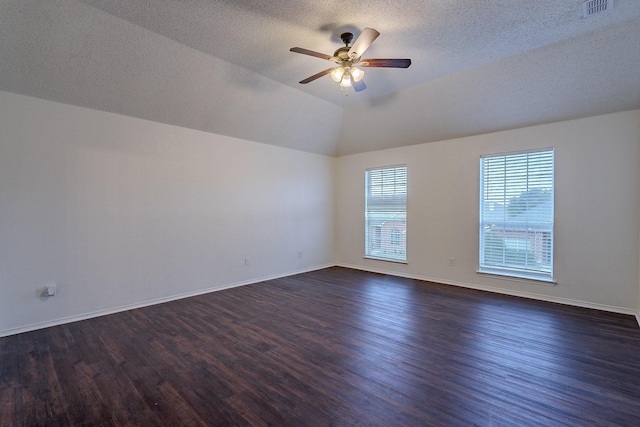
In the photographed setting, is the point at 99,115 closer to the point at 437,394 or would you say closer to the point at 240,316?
the point at 240,316

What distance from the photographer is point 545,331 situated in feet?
10.2

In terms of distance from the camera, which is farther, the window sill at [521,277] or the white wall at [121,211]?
the window sill at [521,277]

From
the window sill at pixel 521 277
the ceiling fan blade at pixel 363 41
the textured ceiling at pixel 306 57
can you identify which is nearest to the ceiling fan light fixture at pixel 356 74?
the ceiling fan blade at pixel 363 41

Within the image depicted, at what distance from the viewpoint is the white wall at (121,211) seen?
3162 mm

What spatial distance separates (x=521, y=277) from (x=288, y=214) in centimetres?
404

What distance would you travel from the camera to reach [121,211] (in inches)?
150

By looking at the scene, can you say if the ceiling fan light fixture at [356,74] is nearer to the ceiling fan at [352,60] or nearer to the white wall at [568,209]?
the ceiling fan at [352,60]

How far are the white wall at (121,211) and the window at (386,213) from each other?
73.5 inches

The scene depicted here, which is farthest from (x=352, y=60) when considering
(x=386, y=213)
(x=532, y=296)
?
(x=532, y=296)

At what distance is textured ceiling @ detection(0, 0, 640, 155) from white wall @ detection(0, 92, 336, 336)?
34 centimetres

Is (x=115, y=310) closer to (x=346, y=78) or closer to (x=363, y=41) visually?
(x=346, y=78)

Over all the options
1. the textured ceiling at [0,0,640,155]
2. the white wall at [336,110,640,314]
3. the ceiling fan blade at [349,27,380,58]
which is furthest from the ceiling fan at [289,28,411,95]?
the white wall at [336,110,640,314]

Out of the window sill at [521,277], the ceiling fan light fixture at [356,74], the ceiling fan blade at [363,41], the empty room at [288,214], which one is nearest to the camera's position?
the empty room at [288,214]

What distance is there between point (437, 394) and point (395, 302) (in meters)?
2.03
